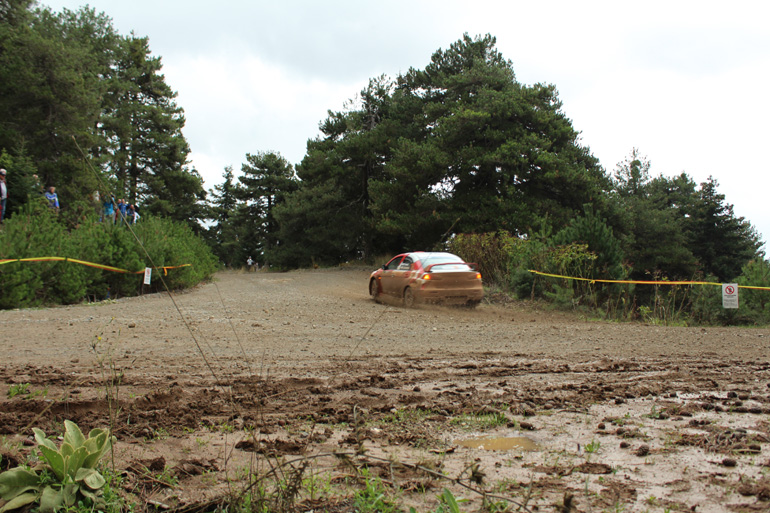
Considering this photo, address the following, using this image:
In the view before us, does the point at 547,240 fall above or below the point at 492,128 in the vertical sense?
below

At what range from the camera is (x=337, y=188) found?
41.9m

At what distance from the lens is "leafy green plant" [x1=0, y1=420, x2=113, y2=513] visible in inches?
86.3

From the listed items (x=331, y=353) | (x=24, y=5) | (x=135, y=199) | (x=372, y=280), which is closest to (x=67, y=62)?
(x=24, y=5)

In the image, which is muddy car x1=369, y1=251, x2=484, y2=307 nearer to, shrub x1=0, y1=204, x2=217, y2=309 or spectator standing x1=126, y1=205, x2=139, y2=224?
shrub x1=0, y1=204, x2=217, y2=309

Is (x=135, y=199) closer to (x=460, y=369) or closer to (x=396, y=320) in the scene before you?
(x=396, y=320)

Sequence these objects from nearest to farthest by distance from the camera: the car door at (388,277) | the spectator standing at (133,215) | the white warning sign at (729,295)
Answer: the white warning sign at (729,295)
the car door at (388,277)
the spectator standing at (133,215)

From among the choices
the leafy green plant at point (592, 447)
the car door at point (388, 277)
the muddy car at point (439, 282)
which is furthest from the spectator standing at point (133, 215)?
the leafy green plant at point (592, 447)

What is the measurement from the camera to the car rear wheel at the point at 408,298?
14302 millimetres

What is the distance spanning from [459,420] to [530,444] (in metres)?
0.61

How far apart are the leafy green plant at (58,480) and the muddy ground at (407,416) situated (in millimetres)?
175

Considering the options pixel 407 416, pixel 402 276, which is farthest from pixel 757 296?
pixel 407 416

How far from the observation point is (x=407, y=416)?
3.74 meters

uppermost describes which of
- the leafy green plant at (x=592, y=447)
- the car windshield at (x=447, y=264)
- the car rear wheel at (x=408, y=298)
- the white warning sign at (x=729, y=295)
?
the car windshield at (x=447, y=264)

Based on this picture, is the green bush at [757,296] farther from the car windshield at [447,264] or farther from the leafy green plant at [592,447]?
the leafy green plant at [592,447]
